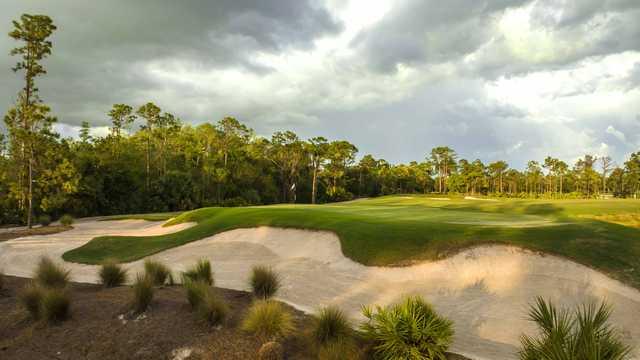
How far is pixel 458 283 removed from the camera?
11.3 m

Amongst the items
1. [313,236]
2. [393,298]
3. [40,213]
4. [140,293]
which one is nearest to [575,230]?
[393,298]

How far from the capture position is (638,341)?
306 inches

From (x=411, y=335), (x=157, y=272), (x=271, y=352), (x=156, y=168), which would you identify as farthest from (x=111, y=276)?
(x=156, y=168)

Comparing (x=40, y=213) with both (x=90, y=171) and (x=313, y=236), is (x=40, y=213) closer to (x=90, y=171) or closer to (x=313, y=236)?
(x=90, y=171)

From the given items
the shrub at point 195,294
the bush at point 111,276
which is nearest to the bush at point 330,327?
the shrub at point 195,294

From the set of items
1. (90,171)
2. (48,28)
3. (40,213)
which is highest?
(48,28)

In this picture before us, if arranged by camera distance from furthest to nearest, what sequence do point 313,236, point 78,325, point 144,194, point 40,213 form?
point 144,194 < point 40,213 < point 313,236 < point 78,325

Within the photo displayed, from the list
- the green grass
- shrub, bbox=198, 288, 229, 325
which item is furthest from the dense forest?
shrub, bbox=198, 288, 229, 325

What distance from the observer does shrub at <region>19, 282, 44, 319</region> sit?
8.93 metres

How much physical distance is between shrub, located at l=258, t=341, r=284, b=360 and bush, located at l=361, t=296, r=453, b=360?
1.68m

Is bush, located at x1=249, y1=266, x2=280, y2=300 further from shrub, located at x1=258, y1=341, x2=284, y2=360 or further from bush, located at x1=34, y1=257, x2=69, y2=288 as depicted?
bush, located at x1=34, y1=257, x2=69, y2=288

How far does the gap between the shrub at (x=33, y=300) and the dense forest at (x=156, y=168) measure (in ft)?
83.8

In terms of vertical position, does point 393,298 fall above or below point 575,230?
below

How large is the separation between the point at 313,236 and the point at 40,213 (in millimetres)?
38693
